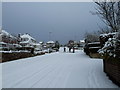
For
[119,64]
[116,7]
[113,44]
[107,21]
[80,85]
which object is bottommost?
[80,85]

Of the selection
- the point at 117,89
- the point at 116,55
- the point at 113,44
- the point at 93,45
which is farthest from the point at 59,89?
the point at 93,45

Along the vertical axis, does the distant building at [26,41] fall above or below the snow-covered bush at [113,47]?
above

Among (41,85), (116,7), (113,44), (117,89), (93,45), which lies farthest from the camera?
(93,45)

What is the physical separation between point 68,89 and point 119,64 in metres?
1.91

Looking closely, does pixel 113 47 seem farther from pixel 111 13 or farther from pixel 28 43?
pixel 28 43

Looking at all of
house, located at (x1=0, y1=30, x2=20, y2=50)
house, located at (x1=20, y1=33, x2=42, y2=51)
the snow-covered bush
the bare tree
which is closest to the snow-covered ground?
the snow-covered bush

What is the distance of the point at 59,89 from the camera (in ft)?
18.8

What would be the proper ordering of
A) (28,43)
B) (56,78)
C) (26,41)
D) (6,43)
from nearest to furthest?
(56,78), (6,43), (28,43), (26,41)

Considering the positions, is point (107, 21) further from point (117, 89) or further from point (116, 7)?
point (117, 89)

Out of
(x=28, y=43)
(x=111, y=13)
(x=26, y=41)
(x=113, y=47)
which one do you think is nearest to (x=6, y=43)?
(x=111, y=13)

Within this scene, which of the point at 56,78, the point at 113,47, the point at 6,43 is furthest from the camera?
the point at 6,43

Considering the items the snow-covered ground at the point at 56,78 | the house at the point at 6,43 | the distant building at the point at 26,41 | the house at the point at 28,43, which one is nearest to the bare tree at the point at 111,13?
the snow-covered ground at the point at 56,78

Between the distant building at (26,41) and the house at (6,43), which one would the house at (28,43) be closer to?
the distant building at (26,41)

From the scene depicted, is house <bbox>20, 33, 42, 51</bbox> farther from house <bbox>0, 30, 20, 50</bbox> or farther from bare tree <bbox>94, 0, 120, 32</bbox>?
bare tree <bbox>94, 0, 120, 32</bbox>
